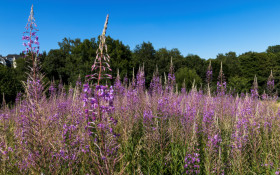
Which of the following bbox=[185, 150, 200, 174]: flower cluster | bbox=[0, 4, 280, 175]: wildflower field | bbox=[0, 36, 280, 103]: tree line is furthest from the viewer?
bbox=[0, 36, 280, 103]: tree line

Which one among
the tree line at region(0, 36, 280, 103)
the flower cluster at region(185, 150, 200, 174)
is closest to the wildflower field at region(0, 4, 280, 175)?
the flower cluster at region(185, 150, 200, 174)

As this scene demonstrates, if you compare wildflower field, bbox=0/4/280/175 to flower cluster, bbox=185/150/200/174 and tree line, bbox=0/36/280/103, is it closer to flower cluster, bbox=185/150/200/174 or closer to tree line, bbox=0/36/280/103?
flower cluster, bbox=185/150/200/174

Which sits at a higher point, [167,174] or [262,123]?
[262,123]

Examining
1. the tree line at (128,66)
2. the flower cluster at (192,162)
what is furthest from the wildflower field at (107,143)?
the tree line at (128,66)

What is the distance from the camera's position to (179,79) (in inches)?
867

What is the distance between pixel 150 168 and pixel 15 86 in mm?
14912

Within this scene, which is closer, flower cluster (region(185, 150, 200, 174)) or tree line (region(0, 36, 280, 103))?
flower cluster (region(185, 150, 200, 174))

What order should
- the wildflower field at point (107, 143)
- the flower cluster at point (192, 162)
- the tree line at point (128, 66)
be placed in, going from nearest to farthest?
the wildflower field at point (107, 143)
the flower cluster at point (192, 162)
the tree line at point (128, 66)

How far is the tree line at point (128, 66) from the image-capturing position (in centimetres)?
2004

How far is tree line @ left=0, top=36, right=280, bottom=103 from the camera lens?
65.8ft

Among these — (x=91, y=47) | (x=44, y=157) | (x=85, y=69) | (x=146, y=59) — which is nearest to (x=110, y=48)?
(x=91, y=47)

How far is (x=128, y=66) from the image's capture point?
92.7 ft

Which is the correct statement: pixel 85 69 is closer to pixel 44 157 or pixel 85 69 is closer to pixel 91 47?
pixel 91 47

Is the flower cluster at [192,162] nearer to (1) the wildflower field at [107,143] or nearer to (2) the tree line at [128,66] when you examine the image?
(1) the wildflower field at [107,143]
